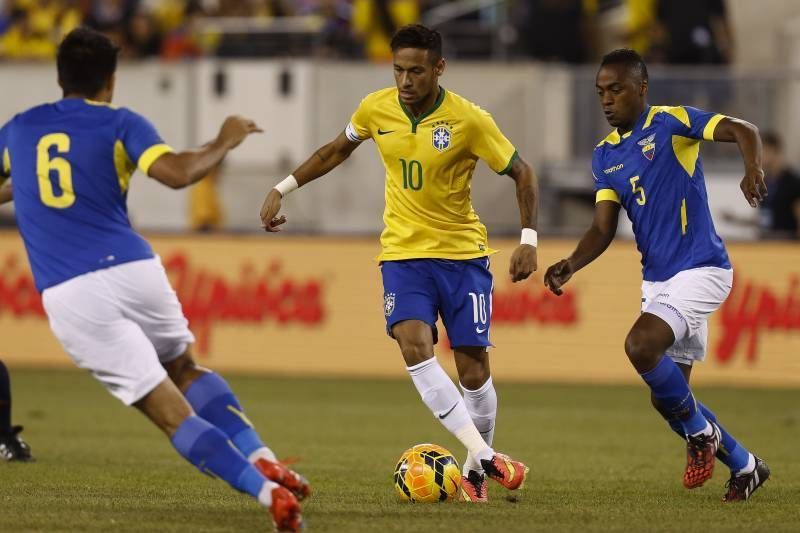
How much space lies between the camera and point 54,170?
6.88m

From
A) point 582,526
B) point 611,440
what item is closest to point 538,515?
point 582,526

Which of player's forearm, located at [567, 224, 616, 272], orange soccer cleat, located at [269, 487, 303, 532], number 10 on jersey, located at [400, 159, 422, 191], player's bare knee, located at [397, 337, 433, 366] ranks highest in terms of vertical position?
number 10 on jersey, located at [400, 159, 422, 191]

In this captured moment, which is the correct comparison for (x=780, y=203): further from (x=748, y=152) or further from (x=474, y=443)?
(x=474, y=443)

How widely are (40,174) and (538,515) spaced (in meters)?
3.04

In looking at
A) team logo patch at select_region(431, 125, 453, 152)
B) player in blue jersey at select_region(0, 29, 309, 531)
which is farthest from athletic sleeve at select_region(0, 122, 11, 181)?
team logo patch at select_region(431, 125, 453, 152)

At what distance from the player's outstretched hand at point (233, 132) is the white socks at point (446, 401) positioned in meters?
2.03

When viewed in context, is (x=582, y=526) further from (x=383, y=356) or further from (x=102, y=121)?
(x=383, y=356)

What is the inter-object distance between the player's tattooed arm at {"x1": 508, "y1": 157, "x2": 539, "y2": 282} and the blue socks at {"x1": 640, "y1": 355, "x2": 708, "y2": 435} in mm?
911

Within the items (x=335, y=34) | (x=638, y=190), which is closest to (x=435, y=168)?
(x=638, y=190)

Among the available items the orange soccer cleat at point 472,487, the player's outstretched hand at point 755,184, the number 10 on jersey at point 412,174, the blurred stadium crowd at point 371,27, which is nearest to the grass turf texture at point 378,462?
the orange soccer cleat at point 472,487

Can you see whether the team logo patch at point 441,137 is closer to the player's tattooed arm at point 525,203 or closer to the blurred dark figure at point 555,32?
the player's tattooed arm at point 525,203

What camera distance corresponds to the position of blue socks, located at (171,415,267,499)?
6695mm

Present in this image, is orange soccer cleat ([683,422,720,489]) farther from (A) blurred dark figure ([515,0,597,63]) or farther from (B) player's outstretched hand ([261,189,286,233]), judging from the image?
(A) blurred dark figure ([515,0,597,63])

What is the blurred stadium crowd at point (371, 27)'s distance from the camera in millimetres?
19500
